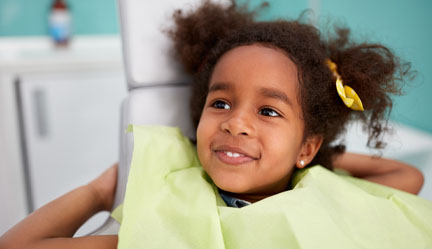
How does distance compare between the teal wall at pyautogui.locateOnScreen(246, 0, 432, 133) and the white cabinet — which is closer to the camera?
the teal wall at pyautogui.locateOnScreen(246, 0, 432, 133)

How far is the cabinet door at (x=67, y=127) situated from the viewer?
149cm

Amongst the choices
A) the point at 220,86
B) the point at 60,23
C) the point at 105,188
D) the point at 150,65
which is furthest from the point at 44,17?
the point at 220,86

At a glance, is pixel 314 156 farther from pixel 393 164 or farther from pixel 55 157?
pixel 55 157

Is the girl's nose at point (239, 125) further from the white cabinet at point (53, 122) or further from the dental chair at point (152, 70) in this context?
the white cabinet at point (53, 122)

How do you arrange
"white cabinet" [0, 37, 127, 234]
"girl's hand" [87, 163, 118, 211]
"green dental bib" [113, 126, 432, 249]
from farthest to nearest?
"white cabinet" [0, 37, 127, 234]
"girl's hand" [87, 163, 118, 211]
"green dental bib" [113, 126, 432, 249]

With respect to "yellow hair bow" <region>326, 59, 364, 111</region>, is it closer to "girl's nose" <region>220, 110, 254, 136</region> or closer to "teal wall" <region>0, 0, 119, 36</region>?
"girl's nose" <region>220, 110, 254, 136</region>

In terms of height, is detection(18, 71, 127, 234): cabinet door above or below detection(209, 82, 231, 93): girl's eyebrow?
below

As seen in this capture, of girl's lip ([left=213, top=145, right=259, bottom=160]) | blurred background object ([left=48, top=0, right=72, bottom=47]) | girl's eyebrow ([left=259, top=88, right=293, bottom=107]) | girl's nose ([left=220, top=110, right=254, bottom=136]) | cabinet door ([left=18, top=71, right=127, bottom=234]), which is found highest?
blurred background object ([left=48, top=0, right=72, bottom=47])

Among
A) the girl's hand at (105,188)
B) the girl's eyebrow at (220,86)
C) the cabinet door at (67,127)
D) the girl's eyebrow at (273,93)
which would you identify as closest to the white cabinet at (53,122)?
the cabinet door at (67,127)

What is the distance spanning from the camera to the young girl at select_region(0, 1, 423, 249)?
66cm

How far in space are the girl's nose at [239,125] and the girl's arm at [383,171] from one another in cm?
35

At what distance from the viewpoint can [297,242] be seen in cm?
55

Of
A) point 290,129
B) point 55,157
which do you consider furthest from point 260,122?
point 55,157

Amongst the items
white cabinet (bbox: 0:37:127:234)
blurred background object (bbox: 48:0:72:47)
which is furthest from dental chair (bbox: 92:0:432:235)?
blurred background object (bbox: 48:0:72:47)
